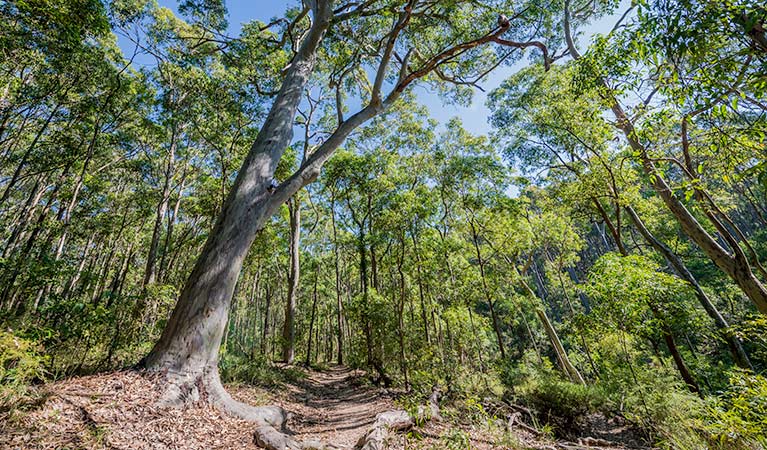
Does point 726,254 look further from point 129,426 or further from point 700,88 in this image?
point 129,426

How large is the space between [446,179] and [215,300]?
10.2 meters

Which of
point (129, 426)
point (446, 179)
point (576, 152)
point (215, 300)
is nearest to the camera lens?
point (129, 426)

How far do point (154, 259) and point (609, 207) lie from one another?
604 inches

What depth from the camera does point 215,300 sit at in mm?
3418

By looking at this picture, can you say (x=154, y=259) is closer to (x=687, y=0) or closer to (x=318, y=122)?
Result: (x=318, y=122)

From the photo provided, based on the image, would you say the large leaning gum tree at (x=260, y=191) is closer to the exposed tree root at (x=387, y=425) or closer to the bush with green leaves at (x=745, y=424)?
the exposed tree root at (x=387, y=425)

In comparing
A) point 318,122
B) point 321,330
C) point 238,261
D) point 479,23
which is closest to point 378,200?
point 318,122

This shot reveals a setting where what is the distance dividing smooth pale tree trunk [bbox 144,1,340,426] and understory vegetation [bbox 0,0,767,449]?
18 cm

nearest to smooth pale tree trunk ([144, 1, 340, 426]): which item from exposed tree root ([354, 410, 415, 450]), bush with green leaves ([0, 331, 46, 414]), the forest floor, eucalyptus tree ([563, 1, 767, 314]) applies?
the forest floor

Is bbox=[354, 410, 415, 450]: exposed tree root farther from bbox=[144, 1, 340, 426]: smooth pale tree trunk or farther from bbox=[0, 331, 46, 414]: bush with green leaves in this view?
bbox=[0, 331, 46, 414]: bush with green leaves

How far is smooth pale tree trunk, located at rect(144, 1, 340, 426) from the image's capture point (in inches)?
126

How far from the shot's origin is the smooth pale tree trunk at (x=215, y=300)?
10.5 feet

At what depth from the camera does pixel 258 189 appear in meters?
4.05

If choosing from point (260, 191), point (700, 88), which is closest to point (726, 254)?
point (700, 88)
